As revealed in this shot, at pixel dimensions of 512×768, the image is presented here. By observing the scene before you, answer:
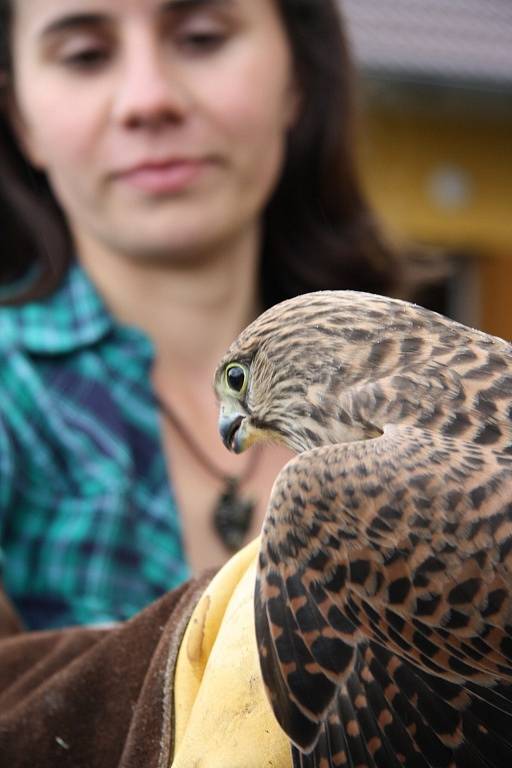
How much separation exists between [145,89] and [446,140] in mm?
4513

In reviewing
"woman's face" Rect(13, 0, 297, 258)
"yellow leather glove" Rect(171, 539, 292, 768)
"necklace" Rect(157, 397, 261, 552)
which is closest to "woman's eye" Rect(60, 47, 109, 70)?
"woman's face" Rect(13, 0, 297, 258)

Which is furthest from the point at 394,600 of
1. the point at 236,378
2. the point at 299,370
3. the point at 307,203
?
the point at 307,203

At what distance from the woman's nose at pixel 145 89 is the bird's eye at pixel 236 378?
3.41 ft

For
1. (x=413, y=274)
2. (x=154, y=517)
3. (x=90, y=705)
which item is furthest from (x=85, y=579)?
(x=413, y=274)

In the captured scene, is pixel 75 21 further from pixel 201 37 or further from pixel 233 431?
pixel 233 431

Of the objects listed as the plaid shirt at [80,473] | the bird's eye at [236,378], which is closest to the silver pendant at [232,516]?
the plaid shirt at [80,473]

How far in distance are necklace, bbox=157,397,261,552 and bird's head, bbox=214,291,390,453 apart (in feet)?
2.98

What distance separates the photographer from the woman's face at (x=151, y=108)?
9.80 ft

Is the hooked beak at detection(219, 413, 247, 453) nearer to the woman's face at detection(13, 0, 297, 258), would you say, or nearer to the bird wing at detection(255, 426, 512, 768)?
the bird wing at detection(255, 426, 512, 768)

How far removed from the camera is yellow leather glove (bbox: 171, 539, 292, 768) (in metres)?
1.81

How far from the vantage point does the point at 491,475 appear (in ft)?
5.58

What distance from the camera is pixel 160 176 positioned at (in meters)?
3.09

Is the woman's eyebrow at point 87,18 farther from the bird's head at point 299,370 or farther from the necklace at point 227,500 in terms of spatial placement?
the bird's head at point 299,370

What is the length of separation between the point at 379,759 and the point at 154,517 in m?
1.45
